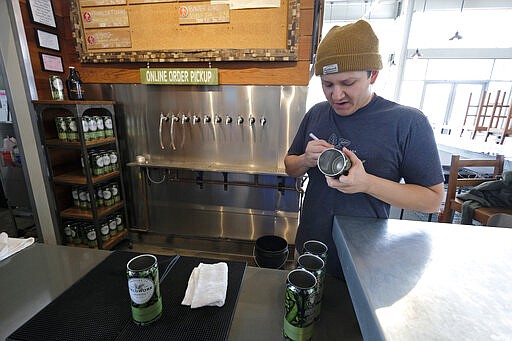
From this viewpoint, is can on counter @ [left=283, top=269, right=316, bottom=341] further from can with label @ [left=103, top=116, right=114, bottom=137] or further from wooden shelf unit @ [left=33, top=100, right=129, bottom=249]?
can with label @ [left=103, top=116, right=114, bottom=137]

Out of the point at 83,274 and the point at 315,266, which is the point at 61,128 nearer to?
the point at 83,274

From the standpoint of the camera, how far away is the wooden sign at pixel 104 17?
230 centimetres

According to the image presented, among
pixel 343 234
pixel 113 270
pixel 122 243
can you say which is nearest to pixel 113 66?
pixel 122 243

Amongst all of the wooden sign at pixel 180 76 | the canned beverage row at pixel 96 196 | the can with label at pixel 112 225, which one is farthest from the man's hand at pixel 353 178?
the can with label at pixel 112 225

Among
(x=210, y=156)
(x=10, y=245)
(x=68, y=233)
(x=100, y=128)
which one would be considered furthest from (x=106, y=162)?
(x=10, y=245)

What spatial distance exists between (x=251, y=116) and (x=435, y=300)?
2108 millimetres

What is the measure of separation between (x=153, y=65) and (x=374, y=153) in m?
2.29

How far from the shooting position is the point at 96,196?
8.11 ft

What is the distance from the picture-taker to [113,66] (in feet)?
8.18

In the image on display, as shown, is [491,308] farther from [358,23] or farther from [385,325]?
[358,23]

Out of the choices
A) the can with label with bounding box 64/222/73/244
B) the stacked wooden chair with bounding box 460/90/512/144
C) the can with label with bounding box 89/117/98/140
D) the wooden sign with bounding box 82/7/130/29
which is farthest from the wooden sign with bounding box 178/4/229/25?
the stacked wooden chair with bounding box 460/90/512/144

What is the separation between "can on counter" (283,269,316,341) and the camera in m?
0.53

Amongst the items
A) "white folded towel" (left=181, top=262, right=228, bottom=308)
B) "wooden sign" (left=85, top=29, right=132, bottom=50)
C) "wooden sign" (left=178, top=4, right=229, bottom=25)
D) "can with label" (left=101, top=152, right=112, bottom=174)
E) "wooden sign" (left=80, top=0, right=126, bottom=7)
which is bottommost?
"white folded towel" (left=181, top=262, right=228, bottom=308)

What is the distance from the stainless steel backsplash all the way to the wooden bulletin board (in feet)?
0.96
